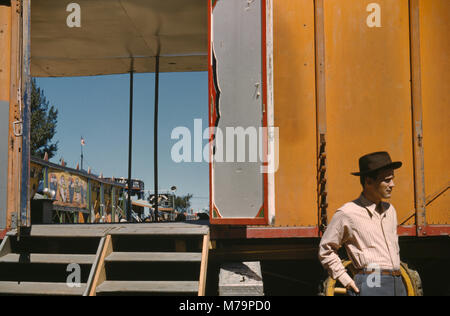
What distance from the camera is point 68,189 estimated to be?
12.4 metres

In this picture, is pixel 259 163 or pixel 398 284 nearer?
pixel 398 284

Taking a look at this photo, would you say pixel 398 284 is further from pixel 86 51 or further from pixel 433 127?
pixel 86 51

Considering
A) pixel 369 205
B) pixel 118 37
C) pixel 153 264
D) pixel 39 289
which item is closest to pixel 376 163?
pixel 369 205

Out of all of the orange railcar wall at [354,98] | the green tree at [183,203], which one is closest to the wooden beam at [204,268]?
the orange railcar wall at [354,98]

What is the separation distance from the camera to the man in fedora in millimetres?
2869

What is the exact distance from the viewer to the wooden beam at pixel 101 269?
4.29 metres

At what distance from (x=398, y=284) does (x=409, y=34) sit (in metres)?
3.09

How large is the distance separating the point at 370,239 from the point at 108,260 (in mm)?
2726

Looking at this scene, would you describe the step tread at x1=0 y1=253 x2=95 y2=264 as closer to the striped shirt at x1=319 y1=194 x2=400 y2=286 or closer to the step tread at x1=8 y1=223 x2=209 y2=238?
the step tread at x1=8 y1=223 x2=209 y2=238

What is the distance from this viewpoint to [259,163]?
4.55 metres

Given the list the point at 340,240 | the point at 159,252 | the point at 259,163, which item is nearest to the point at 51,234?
the point at 159,252

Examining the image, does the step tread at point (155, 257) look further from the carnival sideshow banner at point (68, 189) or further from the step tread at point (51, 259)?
the carnival sideshow banner at point (68, 189)

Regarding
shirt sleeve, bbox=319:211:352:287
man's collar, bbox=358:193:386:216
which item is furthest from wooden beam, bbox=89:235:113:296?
man's collar, bbox=358:193:386:216

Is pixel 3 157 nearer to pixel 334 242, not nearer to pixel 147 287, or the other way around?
pixel 147 287
